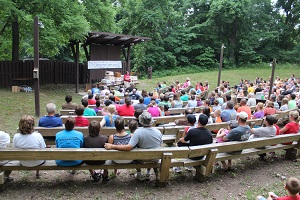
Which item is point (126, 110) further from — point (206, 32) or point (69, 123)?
point (206, 32)

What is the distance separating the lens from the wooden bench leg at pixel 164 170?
4184mm

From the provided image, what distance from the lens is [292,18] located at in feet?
134

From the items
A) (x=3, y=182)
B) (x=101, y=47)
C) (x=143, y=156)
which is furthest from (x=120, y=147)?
(x=101, y=47)

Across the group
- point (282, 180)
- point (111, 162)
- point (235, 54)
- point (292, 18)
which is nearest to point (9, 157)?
point (111, 162)

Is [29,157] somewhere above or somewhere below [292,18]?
below

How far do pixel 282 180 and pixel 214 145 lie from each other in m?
1.65

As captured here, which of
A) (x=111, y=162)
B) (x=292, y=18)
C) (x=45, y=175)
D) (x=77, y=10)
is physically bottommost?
(x=45, y=175)

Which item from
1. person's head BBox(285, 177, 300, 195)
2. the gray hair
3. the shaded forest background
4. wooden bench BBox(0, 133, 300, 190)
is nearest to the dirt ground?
wooden bench BBox(0, 133, 300, 190)

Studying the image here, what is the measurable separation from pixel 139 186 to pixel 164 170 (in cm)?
61

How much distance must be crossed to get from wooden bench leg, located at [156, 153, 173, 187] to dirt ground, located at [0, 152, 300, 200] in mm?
115

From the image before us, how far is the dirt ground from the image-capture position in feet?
13.8

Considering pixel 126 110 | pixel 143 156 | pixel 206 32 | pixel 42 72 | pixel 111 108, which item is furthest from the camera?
pixel 206 32

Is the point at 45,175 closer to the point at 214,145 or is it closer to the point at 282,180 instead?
the point at 214,145

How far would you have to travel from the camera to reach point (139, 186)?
4.55 metres
